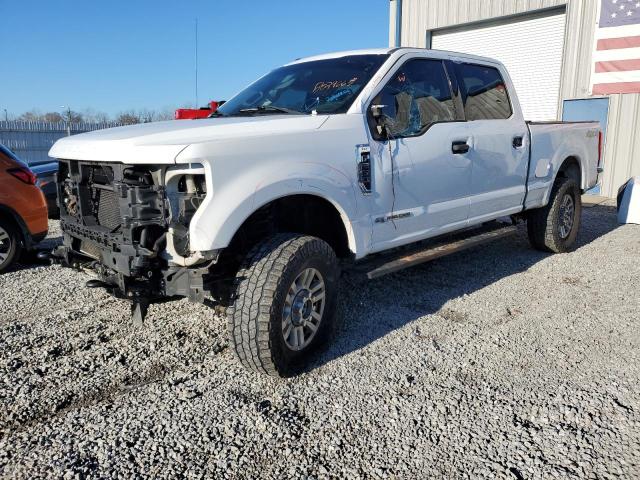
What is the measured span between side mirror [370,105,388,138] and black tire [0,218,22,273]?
4.16 metres

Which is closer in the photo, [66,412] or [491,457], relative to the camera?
[491,457]

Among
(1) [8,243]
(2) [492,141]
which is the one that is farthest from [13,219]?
(2) [492,141]

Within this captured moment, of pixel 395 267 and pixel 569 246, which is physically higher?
pixel 395 267

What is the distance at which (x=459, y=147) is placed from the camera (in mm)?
4281

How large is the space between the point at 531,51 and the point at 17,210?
37.1ft

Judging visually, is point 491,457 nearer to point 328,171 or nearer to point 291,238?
point 291,238

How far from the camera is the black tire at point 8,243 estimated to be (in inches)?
216

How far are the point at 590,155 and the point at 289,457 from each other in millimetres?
5653

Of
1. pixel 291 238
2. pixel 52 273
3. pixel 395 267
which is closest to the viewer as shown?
pixel 291 238

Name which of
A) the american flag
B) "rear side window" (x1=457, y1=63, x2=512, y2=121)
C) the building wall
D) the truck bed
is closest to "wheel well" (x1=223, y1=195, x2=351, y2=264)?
"rear side window" (x1=457, y1=63, x2=512, y2=121)

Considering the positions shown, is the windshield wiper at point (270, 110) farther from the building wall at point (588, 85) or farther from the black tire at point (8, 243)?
the building wall at point (588, 85)

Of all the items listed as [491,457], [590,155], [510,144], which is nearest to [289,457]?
[491,457]

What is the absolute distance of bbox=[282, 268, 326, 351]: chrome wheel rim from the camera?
10.3ft

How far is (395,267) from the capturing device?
380 cm
